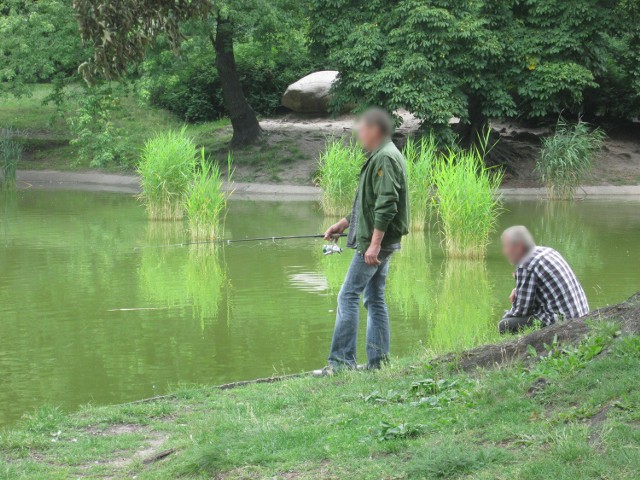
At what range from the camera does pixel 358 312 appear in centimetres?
705

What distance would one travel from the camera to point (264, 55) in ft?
92.8

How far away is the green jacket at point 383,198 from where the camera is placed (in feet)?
22.1

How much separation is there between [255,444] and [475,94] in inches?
830

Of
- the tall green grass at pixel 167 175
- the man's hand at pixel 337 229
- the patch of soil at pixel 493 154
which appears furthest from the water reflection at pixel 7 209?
the man's hand at pixel 337 229

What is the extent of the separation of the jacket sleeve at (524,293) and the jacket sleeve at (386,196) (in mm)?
1059

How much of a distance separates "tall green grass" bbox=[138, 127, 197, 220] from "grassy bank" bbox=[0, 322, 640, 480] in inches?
470

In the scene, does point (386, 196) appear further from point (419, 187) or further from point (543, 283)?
point (419, 187)

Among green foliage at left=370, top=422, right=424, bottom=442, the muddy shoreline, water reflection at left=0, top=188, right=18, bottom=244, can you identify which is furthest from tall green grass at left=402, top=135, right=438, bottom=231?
green foliage at left=370, top=422, right=424, bottom=442

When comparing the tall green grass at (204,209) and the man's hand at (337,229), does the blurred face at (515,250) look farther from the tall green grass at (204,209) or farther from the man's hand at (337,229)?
the tall green grass at (204,209)

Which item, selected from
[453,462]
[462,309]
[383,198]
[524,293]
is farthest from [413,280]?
[453,462]

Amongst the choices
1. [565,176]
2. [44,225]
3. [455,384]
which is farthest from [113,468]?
[565,176]

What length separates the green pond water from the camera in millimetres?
8328

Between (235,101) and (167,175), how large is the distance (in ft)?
33.7

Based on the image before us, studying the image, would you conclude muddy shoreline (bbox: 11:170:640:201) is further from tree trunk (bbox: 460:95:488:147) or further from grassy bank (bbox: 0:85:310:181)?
tree trunk (bbox: 460:95:488:147)
